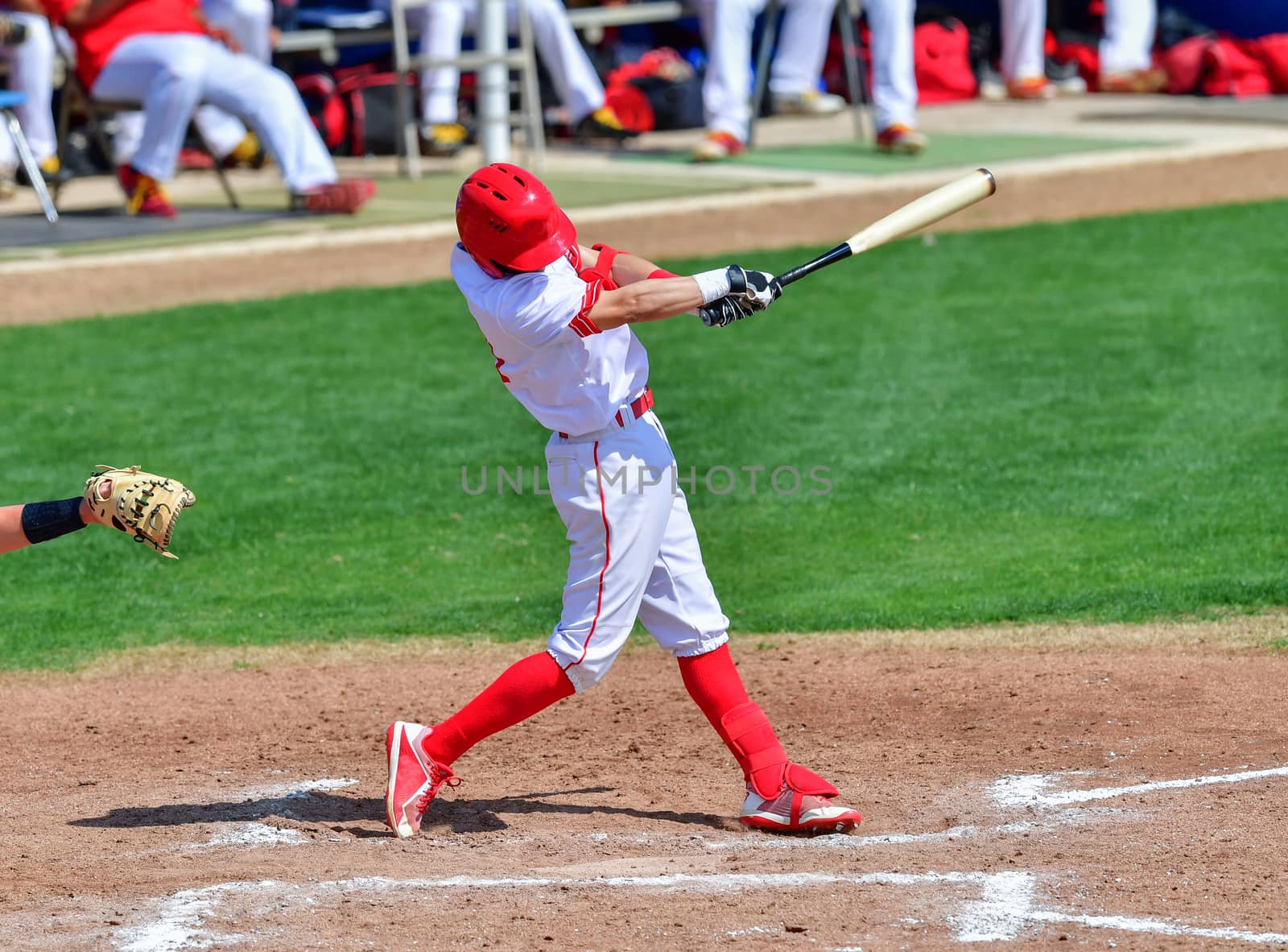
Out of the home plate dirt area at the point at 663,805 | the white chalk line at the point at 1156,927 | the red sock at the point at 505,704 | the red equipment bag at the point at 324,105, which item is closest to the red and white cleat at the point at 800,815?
the home plate dirt area at the point at 663,805

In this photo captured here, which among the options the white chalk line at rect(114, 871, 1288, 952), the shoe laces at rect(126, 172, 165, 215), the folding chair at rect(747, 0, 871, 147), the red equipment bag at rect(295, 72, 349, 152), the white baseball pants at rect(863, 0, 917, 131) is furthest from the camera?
the red equipment bag at rect(295, 72, 349, 152)

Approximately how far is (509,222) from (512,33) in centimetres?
1149

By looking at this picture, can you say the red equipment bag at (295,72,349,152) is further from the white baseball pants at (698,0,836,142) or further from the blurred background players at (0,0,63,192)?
the white baseball pants at (698,0,836,142)

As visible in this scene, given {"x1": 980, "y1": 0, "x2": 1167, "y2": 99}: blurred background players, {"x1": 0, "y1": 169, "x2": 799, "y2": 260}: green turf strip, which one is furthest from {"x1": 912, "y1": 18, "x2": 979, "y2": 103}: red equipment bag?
{"x1": 0, "y1": 169, "x2": 799, "y2": 260}: green turf strip

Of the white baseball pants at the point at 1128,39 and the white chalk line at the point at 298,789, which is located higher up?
the white baseball pants at the point at 1128,39

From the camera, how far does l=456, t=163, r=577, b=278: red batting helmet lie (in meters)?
4.03

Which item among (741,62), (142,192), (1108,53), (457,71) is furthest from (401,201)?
(1108,53)

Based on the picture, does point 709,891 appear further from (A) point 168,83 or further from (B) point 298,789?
(A) point 168,83

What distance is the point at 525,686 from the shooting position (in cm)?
431

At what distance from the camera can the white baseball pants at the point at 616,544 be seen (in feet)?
13.8

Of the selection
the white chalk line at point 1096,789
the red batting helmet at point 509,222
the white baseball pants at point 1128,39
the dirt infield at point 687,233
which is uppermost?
the red batting helmet at point 509,222

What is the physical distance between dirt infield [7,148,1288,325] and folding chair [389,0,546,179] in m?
1.96

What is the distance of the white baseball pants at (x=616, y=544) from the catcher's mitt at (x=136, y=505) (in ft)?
3.25

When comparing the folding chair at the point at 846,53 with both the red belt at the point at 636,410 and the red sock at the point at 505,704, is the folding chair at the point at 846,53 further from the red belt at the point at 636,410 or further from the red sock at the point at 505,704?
the red sock at the point at 505,704
